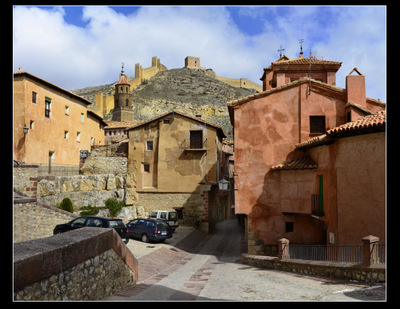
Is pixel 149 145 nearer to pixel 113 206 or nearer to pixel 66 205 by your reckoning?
pixel 113 206

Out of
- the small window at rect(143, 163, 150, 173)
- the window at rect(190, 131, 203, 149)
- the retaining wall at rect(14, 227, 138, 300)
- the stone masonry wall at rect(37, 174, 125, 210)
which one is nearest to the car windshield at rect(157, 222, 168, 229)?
the window at rect(190, 131, 203, 149)

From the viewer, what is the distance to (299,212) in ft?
60.6

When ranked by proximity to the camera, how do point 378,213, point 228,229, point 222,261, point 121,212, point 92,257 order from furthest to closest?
1. point 228,229
2. point 121,212
3. point 222,261
4. point 378,213
5. point 92,257

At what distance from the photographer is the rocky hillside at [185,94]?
97875 mm

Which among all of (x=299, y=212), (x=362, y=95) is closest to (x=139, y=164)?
(x=299, y=212)

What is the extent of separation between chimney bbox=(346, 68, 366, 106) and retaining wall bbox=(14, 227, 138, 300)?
1502 cm

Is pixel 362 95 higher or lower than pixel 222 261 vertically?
higher

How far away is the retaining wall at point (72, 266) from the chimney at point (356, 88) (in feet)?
49.3

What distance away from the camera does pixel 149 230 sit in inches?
859

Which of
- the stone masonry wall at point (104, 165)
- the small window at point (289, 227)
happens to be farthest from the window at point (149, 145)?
the small window at point (289, 227)

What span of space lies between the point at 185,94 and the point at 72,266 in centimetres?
10724

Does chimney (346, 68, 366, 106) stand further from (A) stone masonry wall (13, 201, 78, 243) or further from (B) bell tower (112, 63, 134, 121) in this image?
(B) bell tower (112, 63, 134, 121)
